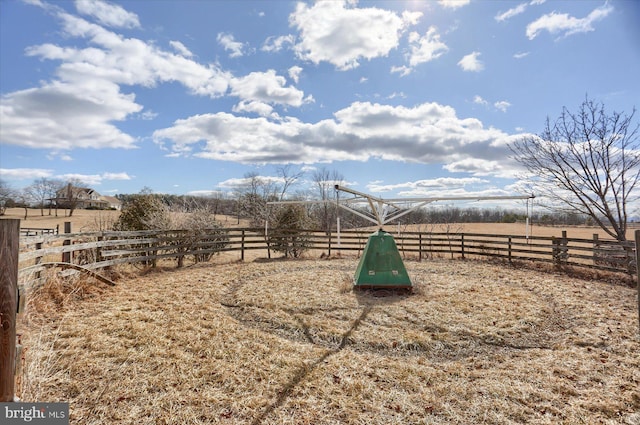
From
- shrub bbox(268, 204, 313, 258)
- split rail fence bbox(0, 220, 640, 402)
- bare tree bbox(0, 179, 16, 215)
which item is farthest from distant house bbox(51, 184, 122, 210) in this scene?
split rail fence bbox(0, 220, 640, 402)

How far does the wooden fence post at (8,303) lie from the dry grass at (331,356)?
1036 millimetres

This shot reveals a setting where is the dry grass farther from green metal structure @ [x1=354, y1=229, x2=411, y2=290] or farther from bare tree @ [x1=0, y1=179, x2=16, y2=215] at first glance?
bare tree @ [x1=0, y1=179, x2=16, y2=215]

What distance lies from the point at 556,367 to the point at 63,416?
5619 millimetres

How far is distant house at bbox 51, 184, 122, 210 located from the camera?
58281 millimetres

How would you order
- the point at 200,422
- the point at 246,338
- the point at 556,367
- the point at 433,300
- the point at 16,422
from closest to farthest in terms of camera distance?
1. the point at 16,422
2. the point at 200,422
3. the point at 556,367
4. the point at 246,338
5. the point at 433,300

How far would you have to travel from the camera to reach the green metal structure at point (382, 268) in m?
8.03

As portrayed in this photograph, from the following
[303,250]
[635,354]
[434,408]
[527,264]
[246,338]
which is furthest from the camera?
[303,250]

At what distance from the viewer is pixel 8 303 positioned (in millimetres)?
2322

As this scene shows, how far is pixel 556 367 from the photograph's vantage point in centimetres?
420

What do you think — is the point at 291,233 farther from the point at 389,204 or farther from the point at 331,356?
the point at 331,356

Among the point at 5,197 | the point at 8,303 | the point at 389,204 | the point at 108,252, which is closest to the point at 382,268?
the point at 389,204

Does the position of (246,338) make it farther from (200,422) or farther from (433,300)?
(433,300)

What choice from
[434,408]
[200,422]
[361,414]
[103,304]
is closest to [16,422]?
[200,422]

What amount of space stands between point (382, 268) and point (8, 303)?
7.05 m
